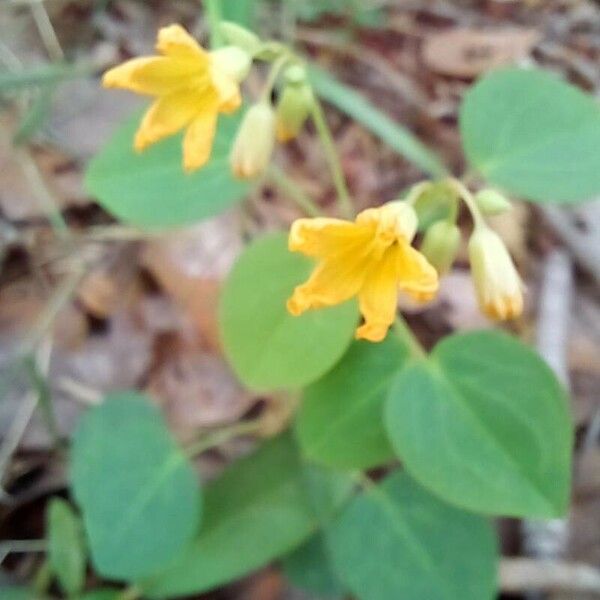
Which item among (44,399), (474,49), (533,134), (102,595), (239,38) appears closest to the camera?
(239,38)

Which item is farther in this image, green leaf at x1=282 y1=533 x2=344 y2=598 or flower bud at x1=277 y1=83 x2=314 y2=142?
green leaf at x1=282 y1=533 x2=344 y2=598

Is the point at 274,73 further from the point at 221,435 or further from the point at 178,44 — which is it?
the point at 221,435

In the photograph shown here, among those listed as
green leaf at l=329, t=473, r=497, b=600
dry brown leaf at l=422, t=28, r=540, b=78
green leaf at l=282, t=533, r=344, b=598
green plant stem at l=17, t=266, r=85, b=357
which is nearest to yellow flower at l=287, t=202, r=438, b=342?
green leaf at l=329, t=473, r=497, b=600

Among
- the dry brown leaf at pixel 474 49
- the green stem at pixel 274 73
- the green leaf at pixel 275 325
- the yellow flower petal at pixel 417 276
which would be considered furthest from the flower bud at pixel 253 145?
the dry brown leaf at pixel 474 49

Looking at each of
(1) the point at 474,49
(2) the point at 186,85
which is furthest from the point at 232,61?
(1) the point at 474,49

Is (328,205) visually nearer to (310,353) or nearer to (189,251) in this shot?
(189,251)

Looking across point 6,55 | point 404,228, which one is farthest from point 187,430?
point 6,55

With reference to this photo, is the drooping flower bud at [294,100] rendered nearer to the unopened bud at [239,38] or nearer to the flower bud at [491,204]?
the unopened bud at [239,38]

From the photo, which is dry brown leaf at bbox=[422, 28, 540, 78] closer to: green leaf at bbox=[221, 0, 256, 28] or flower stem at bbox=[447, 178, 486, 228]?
green leaf at bbox=[221, 0, 256, 28]
